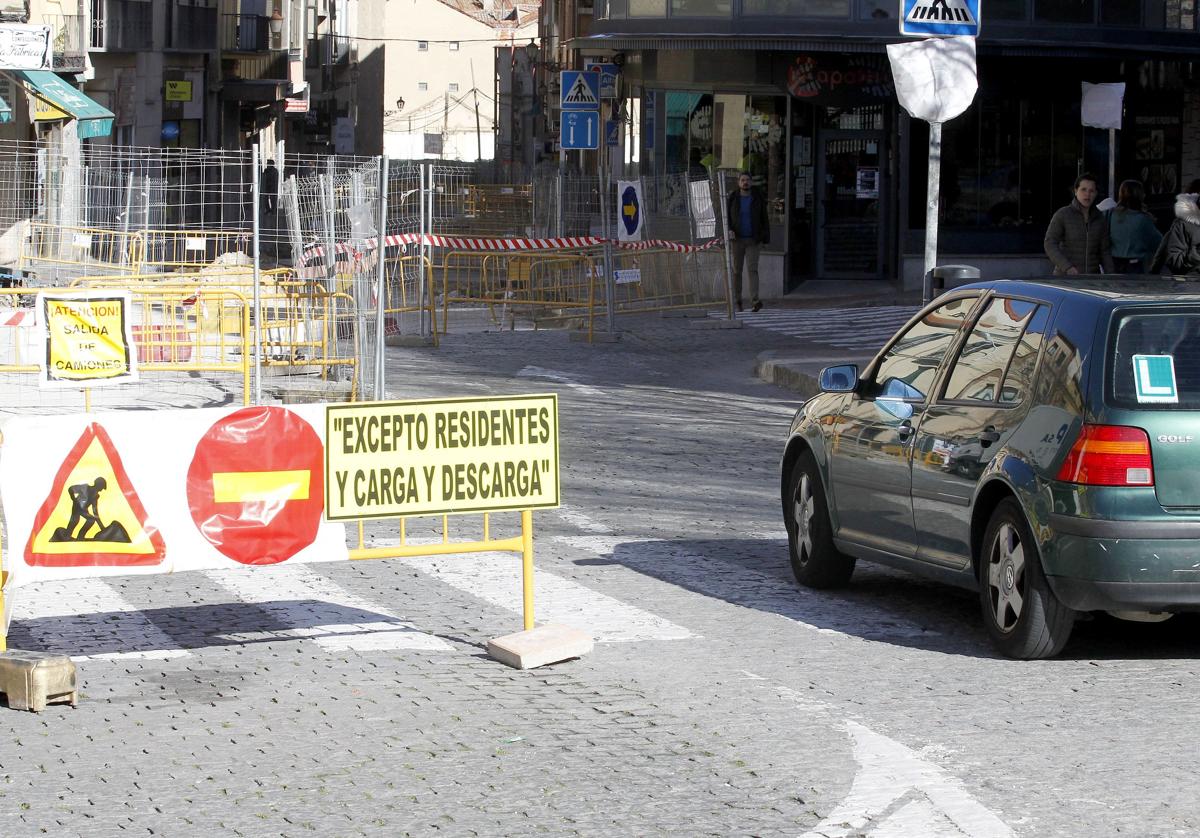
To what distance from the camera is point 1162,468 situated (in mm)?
6945

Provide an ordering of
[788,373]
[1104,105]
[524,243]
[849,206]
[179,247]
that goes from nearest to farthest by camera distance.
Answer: [788,373]
[524,243]
[1104,105]
[179,247]
[849,206]

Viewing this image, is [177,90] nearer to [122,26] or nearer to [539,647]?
[122,26]

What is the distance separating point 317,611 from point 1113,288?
3.78 meters

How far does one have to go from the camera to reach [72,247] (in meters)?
25.2

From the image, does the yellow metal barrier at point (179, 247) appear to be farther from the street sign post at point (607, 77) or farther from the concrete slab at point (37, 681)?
the concrete slab at point (37, 681)

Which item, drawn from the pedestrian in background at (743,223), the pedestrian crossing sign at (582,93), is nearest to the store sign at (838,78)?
the pedestrian crossing sign at (582,93)

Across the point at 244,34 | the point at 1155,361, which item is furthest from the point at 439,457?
the point at 244,34

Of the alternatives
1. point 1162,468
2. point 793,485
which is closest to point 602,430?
point 793,485

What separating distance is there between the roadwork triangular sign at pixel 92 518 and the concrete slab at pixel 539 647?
4.53 ft

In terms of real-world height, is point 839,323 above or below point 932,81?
below

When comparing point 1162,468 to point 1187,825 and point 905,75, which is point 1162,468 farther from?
point 905,75

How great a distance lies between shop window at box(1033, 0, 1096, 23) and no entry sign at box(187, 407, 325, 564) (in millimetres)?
25510

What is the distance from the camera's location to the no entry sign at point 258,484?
23.8 feet

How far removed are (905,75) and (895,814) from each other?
9577 millimetres
